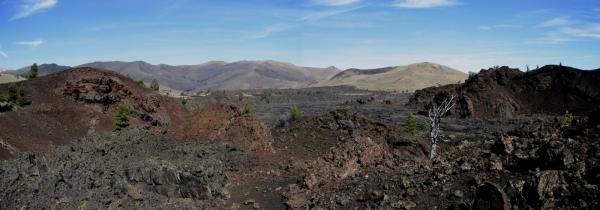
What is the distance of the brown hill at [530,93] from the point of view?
2184 inches

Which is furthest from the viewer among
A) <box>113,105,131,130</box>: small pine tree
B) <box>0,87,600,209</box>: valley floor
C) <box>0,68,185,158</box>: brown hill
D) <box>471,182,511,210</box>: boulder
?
<box>113,105,131,130</box>: small pine tree

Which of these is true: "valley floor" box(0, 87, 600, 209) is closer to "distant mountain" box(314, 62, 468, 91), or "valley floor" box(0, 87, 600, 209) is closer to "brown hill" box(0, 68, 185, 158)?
"brown hill" box(0, 68, 185, 158)

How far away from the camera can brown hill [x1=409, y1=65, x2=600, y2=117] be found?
182 feet

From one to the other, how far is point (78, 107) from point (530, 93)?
50236 mm

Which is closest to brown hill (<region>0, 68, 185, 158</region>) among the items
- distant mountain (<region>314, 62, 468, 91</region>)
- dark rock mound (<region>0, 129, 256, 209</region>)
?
dark rock mound (<region>0, 129, 256, 209</region>)

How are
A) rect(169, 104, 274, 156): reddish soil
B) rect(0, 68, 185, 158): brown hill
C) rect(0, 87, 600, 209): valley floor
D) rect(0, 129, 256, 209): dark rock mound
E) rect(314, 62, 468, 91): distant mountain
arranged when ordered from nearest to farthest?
1. rect(0, 87, 600, 209): valley floor
2. rect(0, 129, 256, 209): dark rock mound
3. rect(169, 104, 274, 156): reddish soil
4. rect(0, 68, 185, 158): brown hill
5. rect(314, 62, 468, 91): distant mountain

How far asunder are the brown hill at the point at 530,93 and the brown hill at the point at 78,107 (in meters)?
33.9

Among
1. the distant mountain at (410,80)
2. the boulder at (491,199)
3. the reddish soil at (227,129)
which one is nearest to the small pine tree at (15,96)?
the reddish soil at (227,129)

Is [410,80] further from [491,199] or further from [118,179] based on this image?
[491,199]

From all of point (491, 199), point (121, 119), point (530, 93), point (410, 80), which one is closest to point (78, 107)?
point (121, 119)

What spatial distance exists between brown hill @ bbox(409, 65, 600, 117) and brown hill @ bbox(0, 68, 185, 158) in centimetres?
3393

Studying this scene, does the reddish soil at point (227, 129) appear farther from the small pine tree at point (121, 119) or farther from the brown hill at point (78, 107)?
the small pine tree at point (121, 119)

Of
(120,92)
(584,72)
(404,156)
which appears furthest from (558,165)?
(584,72)

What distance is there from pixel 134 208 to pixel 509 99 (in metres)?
51.9
